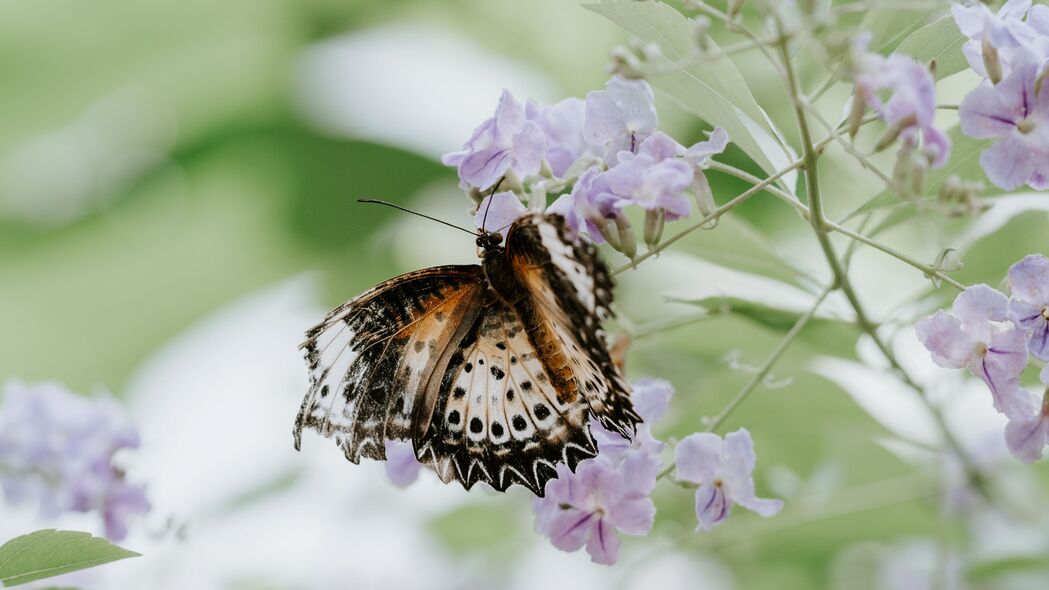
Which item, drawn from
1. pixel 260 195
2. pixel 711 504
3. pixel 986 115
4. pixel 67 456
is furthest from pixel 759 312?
pixel 260 195

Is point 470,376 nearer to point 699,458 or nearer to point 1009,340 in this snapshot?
point 699,458

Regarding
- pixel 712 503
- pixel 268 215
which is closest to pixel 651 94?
pixel 712 503

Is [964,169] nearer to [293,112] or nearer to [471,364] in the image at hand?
[471,364]

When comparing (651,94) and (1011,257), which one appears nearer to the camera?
(651,94)

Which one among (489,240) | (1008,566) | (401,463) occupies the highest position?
(489,240)

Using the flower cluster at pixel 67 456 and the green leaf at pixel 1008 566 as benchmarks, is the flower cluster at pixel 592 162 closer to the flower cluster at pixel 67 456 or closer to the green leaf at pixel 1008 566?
the flower cluster at pixel 67 456
